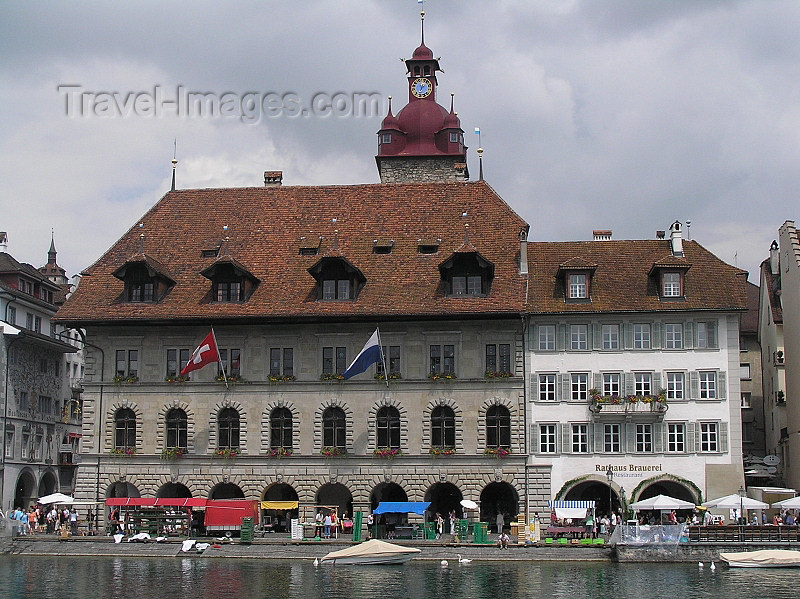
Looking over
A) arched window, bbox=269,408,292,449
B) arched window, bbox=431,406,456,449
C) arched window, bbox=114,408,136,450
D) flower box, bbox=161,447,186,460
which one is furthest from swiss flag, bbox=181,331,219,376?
arched window, bbox=431,406,456,449

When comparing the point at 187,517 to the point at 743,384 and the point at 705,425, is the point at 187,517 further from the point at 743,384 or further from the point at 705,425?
the point at 743,384

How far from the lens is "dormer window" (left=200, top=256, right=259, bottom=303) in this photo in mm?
68000

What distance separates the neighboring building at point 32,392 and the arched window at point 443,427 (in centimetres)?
3044

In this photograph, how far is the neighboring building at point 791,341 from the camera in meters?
70.4

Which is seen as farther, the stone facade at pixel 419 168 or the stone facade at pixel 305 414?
the stone facade at pixel 419 168

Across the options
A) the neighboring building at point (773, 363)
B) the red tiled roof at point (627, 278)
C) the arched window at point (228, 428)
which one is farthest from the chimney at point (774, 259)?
the arched window at point (228, 428)

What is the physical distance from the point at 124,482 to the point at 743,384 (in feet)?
143

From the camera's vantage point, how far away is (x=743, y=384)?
86.1 metres

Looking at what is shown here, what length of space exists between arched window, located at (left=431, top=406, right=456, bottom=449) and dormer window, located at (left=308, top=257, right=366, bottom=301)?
311 inches

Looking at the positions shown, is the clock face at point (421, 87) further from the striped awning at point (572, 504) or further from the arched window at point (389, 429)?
the striped awning at point (572, 504)

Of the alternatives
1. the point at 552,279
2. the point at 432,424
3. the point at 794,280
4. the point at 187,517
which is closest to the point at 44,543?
the point at 187,517

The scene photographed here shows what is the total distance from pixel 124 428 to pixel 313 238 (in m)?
15.3

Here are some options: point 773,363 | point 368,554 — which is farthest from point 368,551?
point 773,363

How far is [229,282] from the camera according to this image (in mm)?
68500
